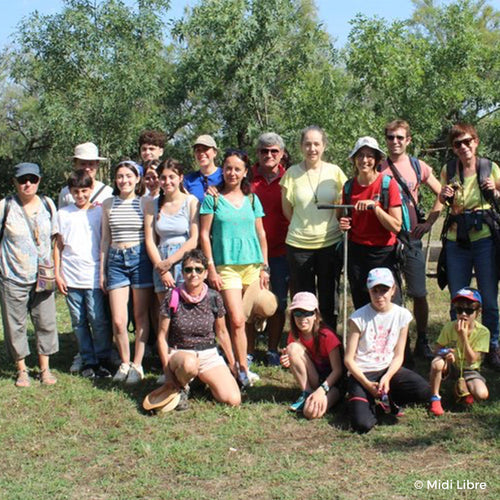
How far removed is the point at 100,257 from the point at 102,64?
20.5ft

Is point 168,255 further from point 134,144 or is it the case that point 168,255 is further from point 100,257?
point 134,144

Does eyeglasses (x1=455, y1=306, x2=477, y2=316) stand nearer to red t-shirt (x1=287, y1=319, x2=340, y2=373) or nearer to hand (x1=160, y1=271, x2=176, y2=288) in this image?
red t-shirt (x1=287, y1=319, x2=340, y2=373)

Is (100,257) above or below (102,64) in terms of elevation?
below

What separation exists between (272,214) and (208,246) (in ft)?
2.96

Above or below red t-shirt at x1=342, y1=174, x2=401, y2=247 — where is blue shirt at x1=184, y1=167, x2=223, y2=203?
above

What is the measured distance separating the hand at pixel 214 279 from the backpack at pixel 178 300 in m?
0.10

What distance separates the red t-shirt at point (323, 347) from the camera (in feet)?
17.4

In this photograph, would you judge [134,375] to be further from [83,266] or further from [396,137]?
[396,137]

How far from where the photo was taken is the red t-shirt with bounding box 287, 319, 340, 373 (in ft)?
17.4

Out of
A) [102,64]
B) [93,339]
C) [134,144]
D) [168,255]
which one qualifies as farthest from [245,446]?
[134,144]

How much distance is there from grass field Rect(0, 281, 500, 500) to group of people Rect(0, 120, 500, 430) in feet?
0.91

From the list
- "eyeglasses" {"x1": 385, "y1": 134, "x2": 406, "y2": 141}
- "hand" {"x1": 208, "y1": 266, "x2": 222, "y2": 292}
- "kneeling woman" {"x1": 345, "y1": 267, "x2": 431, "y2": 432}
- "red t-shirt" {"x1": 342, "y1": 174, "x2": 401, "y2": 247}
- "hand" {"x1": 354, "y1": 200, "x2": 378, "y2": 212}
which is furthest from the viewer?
"eyeglasses" {"x1": 385, "y1": 134, "x2": 406, "y2": 141}

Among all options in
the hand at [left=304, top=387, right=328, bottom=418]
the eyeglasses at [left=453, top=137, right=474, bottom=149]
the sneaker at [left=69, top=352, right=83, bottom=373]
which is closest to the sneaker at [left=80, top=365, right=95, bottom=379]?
the sneaker at [left=69, top=352, right=83, bottom=373]

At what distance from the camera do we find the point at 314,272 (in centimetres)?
607
